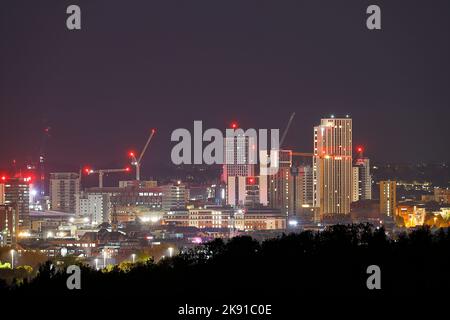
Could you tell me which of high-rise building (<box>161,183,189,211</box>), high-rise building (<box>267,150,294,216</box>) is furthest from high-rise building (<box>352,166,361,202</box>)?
high-rise building (<box>161,183,189,211</box>)

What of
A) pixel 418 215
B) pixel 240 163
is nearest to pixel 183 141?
pixel 240 163

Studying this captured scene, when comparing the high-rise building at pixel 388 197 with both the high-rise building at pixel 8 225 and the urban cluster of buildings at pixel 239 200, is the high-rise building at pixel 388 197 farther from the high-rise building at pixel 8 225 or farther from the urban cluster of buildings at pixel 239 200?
the high-rise building at pixel 8 225

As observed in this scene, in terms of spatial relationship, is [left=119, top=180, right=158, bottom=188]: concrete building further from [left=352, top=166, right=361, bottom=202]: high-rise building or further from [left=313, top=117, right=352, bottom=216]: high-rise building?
[left=352, top=166, right=361, bottom=202]: high-rise building

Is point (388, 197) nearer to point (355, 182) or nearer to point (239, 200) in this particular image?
point (355, 182)

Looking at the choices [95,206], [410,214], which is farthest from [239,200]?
[410,214]

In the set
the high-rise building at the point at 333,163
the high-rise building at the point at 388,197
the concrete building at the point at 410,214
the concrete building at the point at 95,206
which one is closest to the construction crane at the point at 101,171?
the concrete building at the point at 95,206

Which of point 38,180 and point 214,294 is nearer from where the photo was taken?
point 214,294
